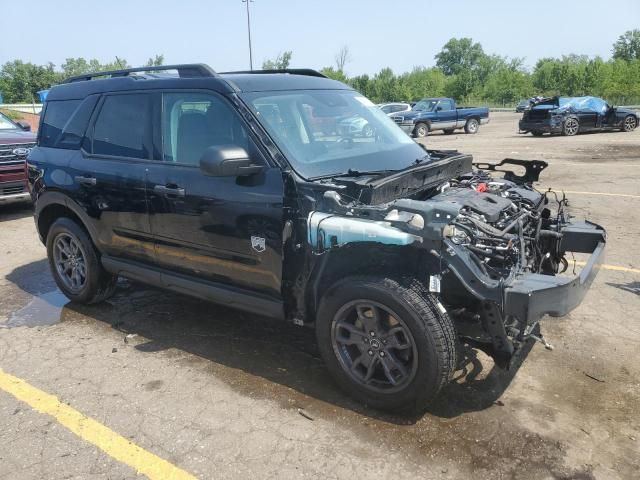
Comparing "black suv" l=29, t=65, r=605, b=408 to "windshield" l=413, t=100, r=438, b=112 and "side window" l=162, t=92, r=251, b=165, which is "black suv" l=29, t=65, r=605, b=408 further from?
"windshield" l=413, t=100, r=438, b=112

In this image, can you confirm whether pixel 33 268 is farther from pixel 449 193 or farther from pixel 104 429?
pixel 449 193

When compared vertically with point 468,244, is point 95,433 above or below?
below

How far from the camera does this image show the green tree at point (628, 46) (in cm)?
9231

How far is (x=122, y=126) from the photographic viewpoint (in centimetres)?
442

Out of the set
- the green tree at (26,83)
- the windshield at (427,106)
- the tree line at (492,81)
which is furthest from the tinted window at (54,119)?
the green tree at (26,83)

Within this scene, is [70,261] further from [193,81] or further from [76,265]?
[193,81]

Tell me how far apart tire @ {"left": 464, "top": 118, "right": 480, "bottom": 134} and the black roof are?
22.4 metres

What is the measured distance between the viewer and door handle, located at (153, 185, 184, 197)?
12.9 feet

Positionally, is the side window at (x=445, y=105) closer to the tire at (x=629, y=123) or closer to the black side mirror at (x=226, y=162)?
the tire at (x=629, y=123)

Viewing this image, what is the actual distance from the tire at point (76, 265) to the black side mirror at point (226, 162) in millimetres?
2135

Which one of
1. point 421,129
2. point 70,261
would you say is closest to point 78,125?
point 70,261

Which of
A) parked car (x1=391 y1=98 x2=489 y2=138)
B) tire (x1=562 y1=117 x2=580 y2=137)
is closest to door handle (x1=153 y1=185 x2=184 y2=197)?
parked car (x1=391 y1=98 x2=489 y2=138)

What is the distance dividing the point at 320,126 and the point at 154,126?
4.26ft

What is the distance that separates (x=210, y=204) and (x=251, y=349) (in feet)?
3.92
